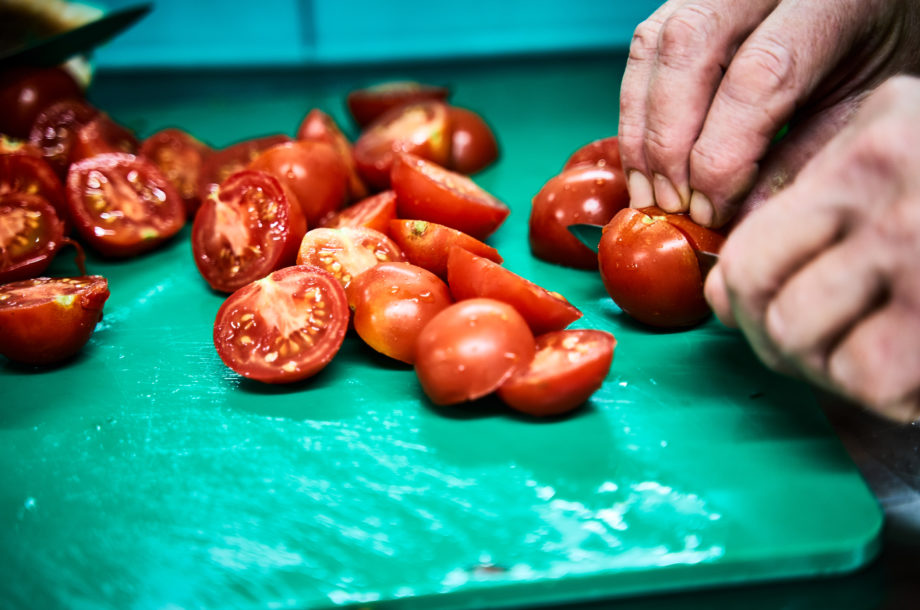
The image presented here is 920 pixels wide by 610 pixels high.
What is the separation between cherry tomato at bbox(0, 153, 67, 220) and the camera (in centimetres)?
222

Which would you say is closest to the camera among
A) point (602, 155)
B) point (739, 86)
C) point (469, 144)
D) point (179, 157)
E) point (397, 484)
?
point (397, 484)

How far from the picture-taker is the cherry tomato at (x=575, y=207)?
1968 millimetres

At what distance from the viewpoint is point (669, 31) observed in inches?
64.3

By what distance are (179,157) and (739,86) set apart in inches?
71.7

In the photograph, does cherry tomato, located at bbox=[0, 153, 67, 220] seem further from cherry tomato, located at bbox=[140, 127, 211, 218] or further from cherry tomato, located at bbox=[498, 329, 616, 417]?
cherry tomato, located at bbox=[498, 329, 616, 417]

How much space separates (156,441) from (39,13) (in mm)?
2309

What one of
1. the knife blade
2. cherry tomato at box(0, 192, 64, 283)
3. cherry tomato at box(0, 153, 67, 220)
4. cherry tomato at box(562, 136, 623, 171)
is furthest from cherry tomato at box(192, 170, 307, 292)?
the knife blade

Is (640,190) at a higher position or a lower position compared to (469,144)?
higher

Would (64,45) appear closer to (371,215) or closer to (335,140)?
(335,140)

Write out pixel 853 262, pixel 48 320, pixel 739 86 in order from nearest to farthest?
pixel 853 262
pixel 739 86
pixel 48 320

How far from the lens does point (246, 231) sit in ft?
6.63

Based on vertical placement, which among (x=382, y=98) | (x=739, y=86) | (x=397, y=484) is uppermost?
(x=739, y=86)

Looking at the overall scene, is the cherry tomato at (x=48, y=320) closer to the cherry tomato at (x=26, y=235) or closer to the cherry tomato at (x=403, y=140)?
the cherry tomato at (x=26, y=235)

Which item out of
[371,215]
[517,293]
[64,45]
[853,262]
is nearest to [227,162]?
[371,215]
